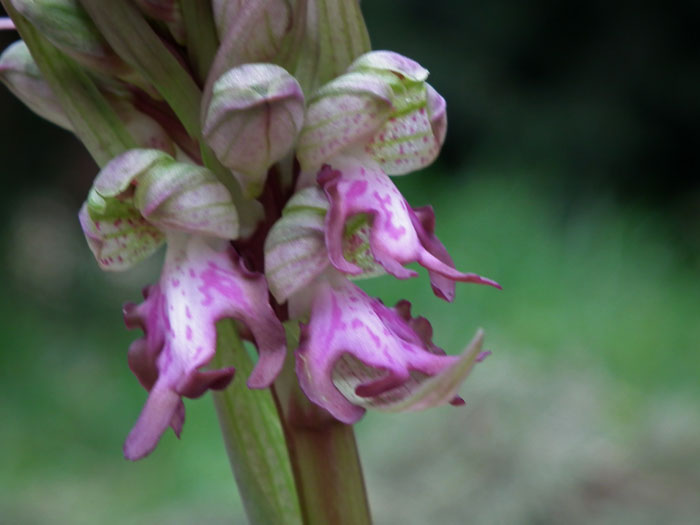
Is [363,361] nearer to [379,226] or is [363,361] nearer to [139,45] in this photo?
[379,226]

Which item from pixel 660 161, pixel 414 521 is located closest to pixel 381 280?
pixel 414 521

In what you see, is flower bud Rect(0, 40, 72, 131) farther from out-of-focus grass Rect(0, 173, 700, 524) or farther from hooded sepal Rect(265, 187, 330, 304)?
out-of-focus grass Rect(0, 173, 700, 524)

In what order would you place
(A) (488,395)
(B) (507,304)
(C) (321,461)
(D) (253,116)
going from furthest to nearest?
1. (B) (507,304)
2. (A) (488,395)
3. (C) (321,461)
4. (D) (253,116)

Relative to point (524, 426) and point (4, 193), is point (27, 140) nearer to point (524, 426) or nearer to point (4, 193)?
point (4, 193)

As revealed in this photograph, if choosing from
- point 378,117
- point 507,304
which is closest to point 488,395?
point 507,304

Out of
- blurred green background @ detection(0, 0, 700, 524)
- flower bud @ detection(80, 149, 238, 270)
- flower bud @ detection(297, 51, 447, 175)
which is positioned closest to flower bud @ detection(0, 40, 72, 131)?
flower bud @ detection(80, 149, 238, 270)

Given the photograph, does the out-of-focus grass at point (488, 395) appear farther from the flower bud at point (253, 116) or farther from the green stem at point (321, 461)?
the flower bud at point (253, 116)
